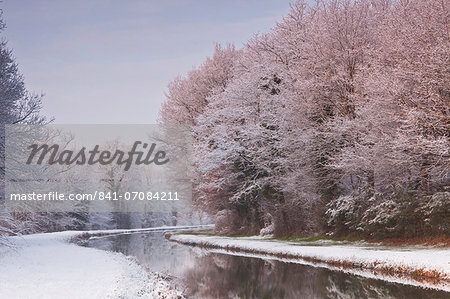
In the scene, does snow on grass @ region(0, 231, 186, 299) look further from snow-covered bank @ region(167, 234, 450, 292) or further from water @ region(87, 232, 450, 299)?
snow-covered bank @ region(167, 234, 450, 292)

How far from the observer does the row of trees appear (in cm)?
2203

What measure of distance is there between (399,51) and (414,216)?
8.20 meters

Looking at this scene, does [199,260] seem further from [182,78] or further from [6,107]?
[182,78]

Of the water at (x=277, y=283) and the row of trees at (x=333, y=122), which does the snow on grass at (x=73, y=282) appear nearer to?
the water at (x=277, y=283)

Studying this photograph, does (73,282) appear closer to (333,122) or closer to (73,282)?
(73,282)

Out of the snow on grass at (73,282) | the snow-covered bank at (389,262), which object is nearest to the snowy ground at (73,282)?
the snow on grass at (73,282)

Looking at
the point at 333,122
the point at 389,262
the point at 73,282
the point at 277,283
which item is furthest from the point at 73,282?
the point at 333,122

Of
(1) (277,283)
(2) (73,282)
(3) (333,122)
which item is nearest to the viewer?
(2) (73,282)

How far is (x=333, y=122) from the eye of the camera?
1145 inches

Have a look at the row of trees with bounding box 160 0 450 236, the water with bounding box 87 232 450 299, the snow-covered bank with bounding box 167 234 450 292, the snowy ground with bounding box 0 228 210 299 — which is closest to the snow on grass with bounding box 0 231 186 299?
the snowy ground with bounding box 0 228 210 299

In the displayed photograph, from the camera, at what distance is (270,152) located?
34.8m

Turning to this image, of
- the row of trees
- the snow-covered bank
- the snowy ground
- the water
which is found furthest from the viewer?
the row of trees

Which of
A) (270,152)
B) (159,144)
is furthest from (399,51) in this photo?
(159,144)

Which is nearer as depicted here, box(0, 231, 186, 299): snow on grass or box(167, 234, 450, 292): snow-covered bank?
box(0, 231, 186, 299): snow on grass
